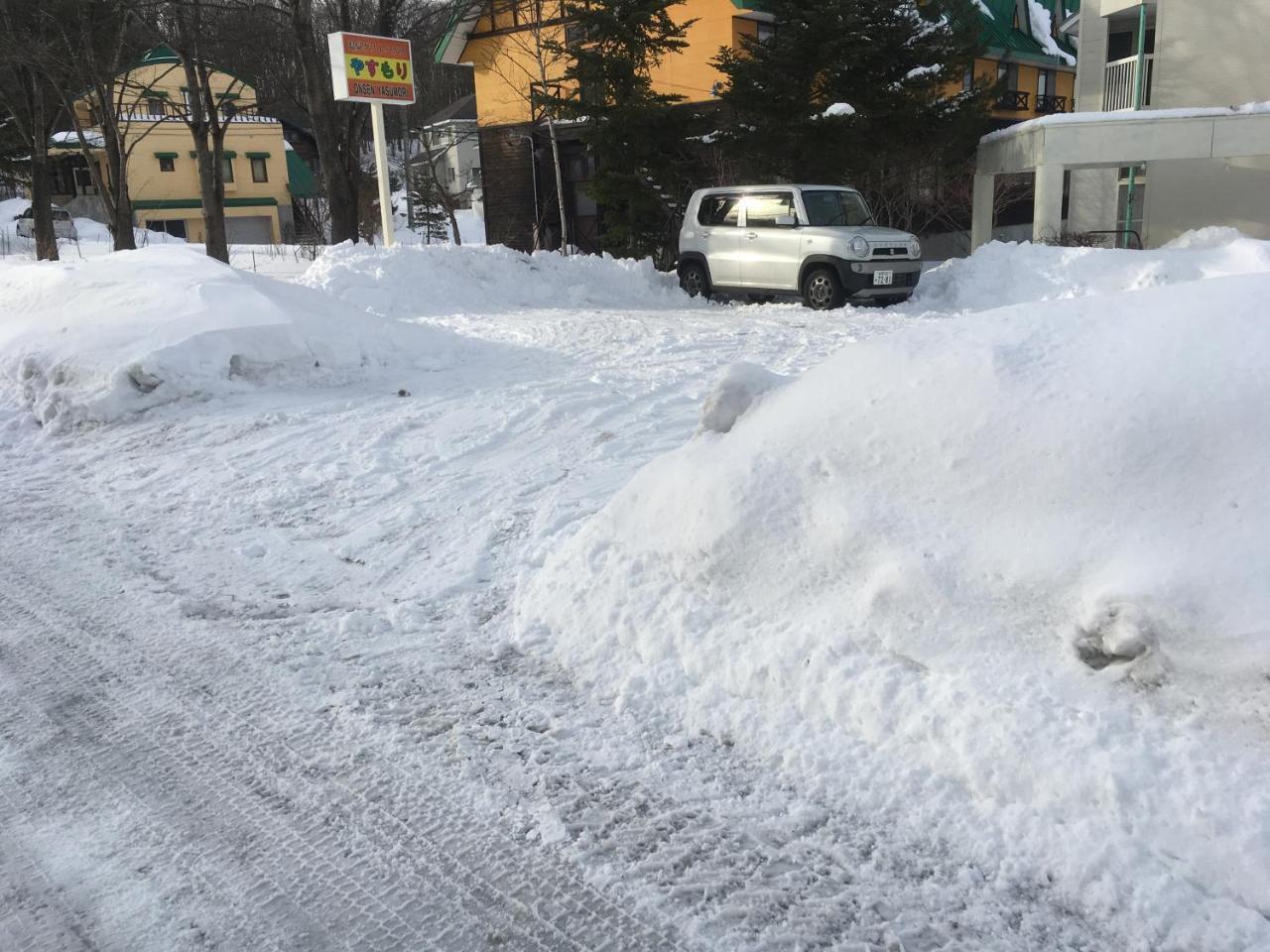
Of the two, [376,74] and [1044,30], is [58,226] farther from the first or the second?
[1044,30]

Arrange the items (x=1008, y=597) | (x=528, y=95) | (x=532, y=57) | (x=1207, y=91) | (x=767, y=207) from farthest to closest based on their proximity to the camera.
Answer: (x=528, y=95) → (x=532, y=57) → (x=1207, y=91) → (x=767, y=207) → (x=1008, y=597)

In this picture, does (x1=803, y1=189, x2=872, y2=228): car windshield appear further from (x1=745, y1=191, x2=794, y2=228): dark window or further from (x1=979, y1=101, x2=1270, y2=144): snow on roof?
(x1=979, y1=101, x2=1270, y2=144): snow on roof

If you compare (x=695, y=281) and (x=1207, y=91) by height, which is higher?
(x=1207, y=91)

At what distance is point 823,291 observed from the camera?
1514 cm

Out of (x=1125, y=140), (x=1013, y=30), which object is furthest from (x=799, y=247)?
(x=1013, y=30)

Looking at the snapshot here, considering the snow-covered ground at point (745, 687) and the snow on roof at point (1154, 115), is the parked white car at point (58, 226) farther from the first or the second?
the snow-covered ground at point (745, 687)

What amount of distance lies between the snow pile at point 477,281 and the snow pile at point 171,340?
5235 mm

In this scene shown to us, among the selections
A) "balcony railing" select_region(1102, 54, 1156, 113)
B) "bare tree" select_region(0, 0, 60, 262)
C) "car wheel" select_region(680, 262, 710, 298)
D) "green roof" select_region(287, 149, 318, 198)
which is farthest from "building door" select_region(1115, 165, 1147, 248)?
"green roof" select_region(287, 149, 318, 198)

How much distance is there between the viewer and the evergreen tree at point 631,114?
72.0 ft

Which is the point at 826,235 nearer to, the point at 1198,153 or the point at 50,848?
the point at 1198,153

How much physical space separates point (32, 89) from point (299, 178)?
84.4 ft

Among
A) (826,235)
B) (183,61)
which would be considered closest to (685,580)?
(826,235)

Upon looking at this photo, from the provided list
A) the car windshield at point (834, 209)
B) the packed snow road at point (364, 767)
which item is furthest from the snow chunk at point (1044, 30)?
the packed snow road at point (364, 767)

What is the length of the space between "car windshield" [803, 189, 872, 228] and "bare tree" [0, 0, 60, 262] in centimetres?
1888
